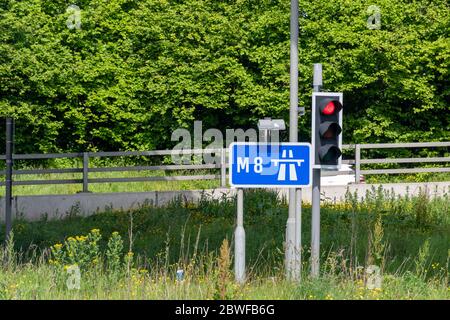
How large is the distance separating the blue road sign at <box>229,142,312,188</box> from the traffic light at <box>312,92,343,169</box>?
34cm

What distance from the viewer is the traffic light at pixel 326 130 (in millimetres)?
10109

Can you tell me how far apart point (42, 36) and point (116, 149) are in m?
4.35

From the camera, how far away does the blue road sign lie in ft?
31.7

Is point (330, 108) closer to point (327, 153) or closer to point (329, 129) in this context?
point (329, 129)

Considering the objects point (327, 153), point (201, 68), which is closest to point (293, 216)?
point (327, 153)

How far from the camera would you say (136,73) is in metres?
28.7

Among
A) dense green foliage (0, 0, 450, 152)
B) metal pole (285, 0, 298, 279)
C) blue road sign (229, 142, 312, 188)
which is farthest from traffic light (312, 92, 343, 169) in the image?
dense green foliage (0, 0, 450, 152)

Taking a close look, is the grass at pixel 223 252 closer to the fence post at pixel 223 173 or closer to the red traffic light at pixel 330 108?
the red traffic light at pixel 330 108

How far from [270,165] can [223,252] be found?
86.3 inches

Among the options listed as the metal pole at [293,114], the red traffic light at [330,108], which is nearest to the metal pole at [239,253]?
the metal pole at [293,114]

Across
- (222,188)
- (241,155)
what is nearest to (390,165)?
(222,188)

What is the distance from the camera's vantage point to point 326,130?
10125 mm

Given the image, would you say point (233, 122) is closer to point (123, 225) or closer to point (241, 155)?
point (123, 225)

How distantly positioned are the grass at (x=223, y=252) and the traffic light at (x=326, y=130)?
92 cm
